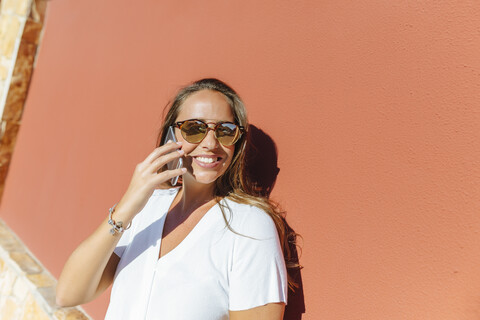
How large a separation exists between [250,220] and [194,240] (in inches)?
9.4

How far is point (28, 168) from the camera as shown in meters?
4.25

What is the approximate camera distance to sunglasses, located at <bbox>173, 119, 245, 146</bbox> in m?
1.47

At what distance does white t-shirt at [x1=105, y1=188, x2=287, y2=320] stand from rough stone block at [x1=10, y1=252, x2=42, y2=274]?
250cm

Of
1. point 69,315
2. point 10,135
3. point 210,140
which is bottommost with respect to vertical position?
point 69,315

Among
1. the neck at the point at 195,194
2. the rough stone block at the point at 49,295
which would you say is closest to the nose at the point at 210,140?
the neck at the point at 195,194

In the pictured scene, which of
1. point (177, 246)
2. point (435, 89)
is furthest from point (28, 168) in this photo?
point (435, 89)

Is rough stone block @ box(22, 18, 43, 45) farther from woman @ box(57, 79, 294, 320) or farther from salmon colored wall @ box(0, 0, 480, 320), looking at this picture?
woman @ box(57, 79, 294, 320)

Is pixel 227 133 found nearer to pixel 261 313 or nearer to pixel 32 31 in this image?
pixel 261 313

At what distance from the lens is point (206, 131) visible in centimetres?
147

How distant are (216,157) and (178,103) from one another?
1.17ft

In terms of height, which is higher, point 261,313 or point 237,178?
point 237,178

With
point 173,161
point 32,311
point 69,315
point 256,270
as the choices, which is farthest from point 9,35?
point 256,270

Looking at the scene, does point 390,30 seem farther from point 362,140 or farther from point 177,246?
point 177,246

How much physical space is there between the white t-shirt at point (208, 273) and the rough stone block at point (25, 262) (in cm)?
250
